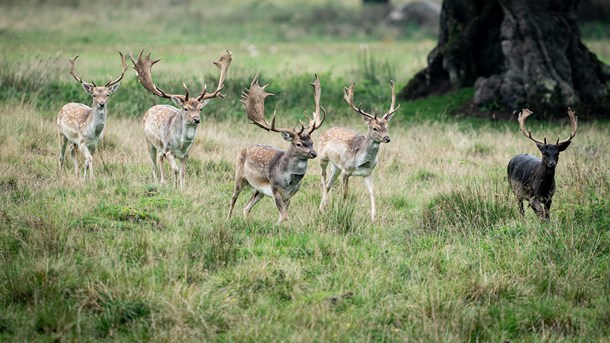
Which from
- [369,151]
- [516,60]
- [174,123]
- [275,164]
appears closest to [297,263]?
[275,164]

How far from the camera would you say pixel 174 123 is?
1163 cm

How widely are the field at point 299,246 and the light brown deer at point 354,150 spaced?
0.33 m

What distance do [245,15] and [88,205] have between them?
89.3 ft

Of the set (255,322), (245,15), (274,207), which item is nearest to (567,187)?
(274,207)

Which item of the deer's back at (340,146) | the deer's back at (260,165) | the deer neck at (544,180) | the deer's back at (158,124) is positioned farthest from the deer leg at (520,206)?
the deer's back at (158,124)

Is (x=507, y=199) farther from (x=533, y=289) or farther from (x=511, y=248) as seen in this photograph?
(x=533, y=289)

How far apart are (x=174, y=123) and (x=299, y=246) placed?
152 inches

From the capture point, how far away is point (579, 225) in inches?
350

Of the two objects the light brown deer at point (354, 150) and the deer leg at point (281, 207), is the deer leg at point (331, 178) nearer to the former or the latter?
the light brown deer at point (354, 150)

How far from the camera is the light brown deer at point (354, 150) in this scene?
1051cm

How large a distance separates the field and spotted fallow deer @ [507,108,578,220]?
199 mm

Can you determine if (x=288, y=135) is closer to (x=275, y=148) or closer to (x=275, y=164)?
(x=275, y=164)

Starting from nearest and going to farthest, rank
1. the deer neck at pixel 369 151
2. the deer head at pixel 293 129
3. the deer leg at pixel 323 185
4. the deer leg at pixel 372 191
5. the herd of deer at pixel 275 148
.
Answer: the deer head at pixel 293 129 → the herd of deer at pixel 275 148 → the deer leg at pixel 372 191 → the deer leg at pixel 323 185 → the deer neck at pixel 369 151

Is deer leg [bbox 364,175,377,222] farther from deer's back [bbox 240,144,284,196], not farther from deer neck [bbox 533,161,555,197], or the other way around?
deer neck [bbox 533,161,555,197]
